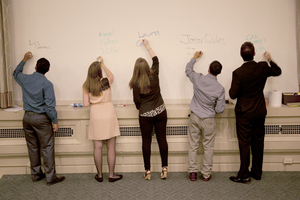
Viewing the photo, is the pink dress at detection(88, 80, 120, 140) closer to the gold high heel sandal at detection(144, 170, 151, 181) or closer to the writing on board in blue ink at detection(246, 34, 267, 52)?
the gold high heel sandal at detection(144, 170, 151, 181)

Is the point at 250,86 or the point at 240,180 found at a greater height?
the point at 250,86

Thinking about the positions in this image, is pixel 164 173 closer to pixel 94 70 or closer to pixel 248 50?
pixel 94 70

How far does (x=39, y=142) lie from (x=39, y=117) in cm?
30

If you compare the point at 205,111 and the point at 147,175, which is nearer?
the point at 205,111

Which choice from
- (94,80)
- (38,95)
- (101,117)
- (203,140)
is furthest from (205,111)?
(38,95)

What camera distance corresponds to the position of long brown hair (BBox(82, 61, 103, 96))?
263cm

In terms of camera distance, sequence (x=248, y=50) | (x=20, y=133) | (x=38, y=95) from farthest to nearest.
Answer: (x=20, y=133), (x=38, y=95), (x=248, y=50)

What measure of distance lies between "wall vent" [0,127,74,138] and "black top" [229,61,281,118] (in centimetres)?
179

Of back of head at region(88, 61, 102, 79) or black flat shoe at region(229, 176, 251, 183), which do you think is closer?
back of head at region(88, 61, 102, 79)

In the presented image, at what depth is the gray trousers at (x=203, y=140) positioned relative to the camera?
2689 millimetres

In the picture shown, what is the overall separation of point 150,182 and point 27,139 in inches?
54.0

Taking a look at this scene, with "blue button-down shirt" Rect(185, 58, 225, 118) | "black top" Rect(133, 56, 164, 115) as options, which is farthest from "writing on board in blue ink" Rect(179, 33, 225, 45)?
"black top" Rect(133, 56, 164, 115)

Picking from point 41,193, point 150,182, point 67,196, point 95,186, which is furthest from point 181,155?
point 41,193

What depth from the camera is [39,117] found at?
268 cm
